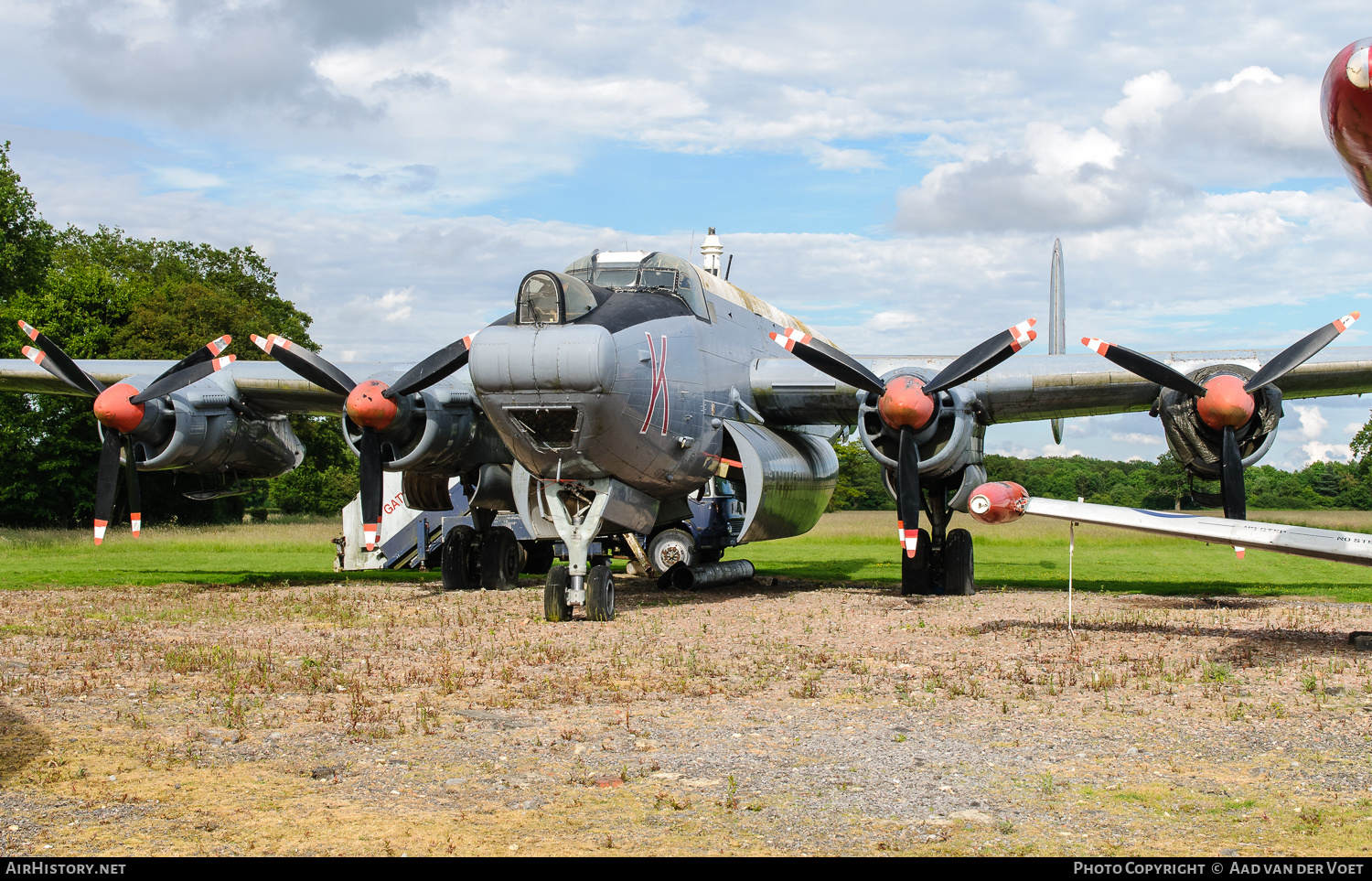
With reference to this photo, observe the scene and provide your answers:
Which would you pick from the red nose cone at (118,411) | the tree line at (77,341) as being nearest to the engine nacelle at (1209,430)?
the red nose cone at (118,411)

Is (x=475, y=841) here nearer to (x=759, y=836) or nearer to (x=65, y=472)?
(x=759, y=836)

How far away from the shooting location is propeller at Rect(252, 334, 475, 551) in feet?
51.7

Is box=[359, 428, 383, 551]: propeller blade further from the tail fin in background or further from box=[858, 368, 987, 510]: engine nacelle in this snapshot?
the tail fin in background

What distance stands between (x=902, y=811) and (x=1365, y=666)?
6.30 meters

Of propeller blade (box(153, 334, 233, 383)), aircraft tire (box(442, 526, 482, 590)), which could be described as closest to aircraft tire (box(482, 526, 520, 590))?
aircraft tire (box(442, 526, 482, 590))

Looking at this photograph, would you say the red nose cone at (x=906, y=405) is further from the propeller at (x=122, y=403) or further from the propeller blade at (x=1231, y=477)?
the propeller at (x=122, y=403)

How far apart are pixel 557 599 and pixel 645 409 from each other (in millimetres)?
2524

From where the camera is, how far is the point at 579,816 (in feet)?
18.4

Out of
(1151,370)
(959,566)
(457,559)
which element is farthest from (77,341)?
(1151,370)

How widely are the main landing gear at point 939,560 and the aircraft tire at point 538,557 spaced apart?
8.82 metres

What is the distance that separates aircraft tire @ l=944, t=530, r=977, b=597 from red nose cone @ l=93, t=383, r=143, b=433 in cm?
1251

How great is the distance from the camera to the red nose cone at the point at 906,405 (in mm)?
15031

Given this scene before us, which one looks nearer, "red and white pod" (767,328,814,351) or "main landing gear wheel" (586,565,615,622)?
"main landing gear wheel" (586,565,615,622)
